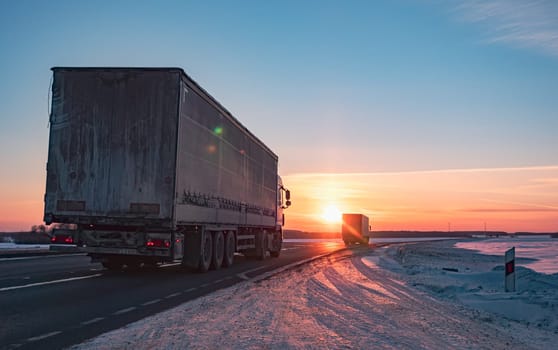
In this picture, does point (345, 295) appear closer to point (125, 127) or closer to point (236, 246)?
point (125, 127)

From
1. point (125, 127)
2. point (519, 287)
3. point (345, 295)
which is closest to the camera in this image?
point (345, 295)

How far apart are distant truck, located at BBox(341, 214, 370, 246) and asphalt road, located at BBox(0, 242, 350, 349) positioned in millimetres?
44040

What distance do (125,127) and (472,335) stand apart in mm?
9597

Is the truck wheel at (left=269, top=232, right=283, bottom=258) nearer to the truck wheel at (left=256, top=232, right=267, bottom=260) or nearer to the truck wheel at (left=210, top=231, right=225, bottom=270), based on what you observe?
the truck wheel at (left=256, top=232, right=267, bottom=260)

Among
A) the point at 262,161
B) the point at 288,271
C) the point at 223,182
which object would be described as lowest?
the point at 288,271

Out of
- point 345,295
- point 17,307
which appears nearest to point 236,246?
point 345,295

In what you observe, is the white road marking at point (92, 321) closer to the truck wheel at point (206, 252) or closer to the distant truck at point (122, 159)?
the distant truck at point (122, 159)

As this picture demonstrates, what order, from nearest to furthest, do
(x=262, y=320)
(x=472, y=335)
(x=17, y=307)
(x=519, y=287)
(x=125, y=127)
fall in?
(x=472, y=335) < (x=262, y=320) < (x=17, y=307) < (x=125, y=127) < (x=519, y=287)

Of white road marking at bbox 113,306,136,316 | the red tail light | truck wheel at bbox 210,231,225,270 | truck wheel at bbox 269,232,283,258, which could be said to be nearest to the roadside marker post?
truck wheel at bbox 210,231,225,270

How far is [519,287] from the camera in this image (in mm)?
14297

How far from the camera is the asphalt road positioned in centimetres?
694

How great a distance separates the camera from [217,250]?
17078 millimetres

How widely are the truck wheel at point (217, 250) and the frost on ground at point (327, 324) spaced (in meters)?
4.32

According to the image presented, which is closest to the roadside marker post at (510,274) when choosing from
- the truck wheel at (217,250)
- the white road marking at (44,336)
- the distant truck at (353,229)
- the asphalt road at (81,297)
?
the asphalt road at (81,297)
